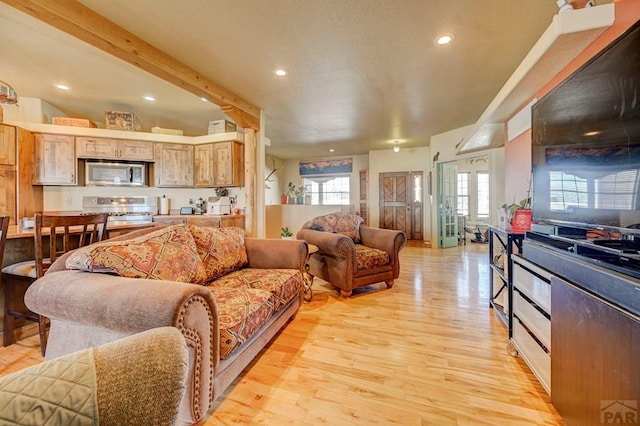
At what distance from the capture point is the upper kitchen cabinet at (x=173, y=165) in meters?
4.23

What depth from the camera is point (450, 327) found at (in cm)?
219

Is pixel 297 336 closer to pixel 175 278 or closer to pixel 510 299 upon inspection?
pixel 175 278

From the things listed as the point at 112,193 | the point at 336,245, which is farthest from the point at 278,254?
the point at 112,193

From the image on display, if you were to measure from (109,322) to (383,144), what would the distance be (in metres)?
6.02

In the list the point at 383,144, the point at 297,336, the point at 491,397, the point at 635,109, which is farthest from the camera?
the point at 383,144

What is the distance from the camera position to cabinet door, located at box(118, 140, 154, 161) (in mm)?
4027

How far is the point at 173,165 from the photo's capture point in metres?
4.29

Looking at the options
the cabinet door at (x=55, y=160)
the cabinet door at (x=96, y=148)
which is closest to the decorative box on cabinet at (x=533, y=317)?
the cabinet door at (x=96, y=148)

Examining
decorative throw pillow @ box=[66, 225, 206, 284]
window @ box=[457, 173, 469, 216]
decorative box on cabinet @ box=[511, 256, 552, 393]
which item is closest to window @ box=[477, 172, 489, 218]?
window @ box=[457, 173, 469, 216]

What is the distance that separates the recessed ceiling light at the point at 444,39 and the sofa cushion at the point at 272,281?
235 cm

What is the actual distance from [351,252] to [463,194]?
18.9ft

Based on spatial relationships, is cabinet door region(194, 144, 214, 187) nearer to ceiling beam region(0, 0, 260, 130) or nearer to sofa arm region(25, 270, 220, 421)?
ceiling beam region(0, 0, 260, 130)

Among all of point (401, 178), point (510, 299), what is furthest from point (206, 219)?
point (401, 178)

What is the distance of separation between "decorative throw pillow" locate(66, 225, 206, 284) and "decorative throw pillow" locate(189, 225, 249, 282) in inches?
5.8
